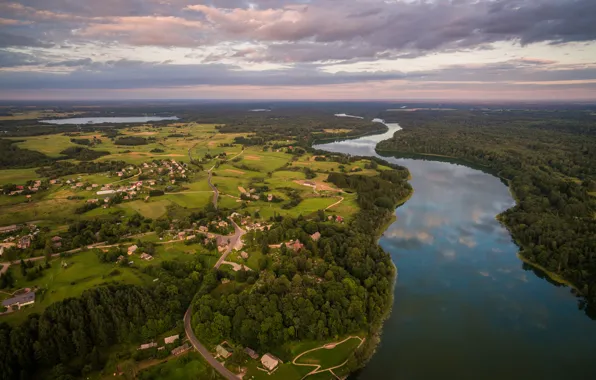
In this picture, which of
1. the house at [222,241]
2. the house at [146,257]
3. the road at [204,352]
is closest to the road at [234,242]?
the house at [222,241]

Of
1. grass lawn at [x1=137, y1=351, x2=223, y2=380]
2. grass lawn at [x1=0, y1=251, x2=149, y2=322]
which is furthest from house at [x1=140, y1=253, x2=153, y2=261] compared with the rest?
grass lawn at [x1=137, y1=351, x2=223, y2=380]

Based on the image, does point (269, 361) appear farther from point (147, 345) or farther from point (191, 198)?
point (191, 198)

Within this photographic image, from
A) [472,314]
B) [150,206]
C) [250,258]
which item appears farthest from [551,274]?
[150,206]

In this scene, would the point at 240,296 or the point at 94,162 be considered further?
the point at 94,162

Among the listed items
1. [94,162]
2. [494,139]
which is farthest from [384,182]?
[494,139]

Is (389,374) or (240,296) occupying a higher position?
(240,296)

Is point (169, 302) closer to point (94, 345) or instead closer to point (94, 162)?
point (94, 345)
